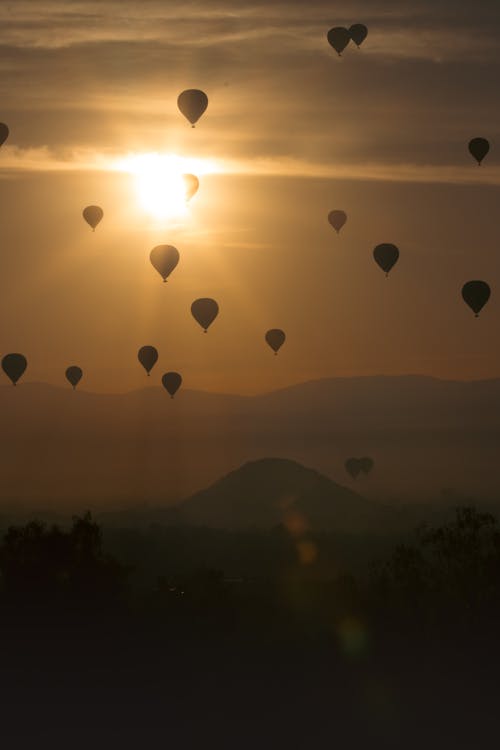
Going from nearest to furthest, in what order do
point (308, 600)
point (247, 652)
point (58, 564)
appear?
point (58, 564)
point (247, 652)
point (308, 600)

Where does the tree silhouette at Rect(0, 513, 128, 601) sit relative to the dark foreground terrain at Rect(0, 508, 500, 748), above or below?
above

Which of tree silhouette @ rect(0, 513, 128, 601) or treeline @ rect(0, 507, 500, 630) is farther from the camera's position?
tree silhouette @ rect(0, 513, 128, 601)

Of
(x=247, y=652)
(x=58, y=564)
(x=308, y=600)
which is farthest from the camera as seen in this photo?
(x=308, y=600)

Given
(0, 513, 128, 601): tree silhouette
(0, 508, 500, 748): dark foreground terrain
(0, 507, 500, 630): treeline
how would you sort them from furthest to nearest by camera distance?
(0, 508, 500, 748): dark foreground terrain, (0, 513, 128, 601): tree silhouette, (0, 507, 500, 630): treeline

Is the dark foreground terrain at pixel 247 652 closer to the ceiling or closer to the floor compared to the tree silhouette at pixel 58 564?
closer to the floor

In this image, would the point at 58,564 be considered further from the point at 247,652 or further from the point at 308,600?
the point at 308,600

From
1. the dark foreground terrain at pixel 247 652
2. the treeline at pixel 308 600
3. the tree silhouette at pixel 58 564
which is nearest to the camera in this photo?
the treeline at pixel 308 600

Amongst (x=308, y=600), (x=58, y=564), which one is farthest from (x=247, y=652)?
(x=58, y=564)

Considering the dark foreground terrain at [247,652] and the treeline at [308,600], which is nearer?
the treeline at [308,600]

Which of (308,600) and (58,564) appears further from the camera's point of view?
(308,600)
